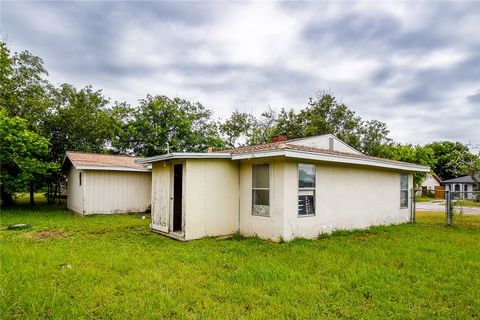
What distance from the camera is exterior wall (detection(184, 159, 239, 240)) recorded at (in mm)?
7637

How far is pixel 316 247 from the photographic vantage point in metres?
6.67

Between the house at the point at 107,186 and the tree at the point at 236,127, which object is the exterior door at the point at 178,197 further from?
the tree at the point at 236,127

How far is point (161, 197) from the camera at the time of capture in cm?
868

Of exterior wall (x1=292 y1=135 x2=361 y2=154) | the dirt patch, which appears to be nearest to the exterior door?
the dirt patch

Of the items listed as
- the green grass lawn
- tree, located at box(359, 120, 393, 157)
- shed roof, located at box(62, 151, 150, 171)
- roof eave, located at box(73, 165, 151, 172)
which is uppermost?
tree, located at box(359, 120, 393, 157)

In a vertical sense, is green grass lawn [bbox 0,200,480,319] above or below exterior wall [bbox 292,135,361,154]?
below

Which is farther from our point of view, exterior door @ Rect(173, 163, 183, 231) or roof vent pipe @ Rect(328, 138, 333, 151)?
roof vent pipe @ Rect(328, 138, 333, 151)

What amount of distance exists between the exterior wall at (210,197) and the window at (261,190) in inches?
25.3

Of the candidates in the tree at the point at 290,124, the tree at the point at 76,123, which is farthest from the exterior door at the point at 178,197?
the tree at the point at 290,124

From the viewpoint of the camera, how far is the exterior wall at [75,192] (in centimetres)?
1299

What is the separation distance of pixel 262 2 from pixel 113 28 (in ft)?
14.1

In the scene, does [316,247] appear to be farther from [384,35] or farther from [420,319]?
[384,35]

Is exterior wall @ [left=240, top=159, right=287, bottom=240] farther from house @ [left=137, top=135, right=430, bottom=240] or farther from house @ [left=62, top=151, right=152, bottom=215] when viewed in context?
house @ [left=62, top=151, right=152, bottom=215]

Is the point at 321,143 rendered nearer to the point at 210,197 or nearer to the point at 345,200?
the point at 345,200
